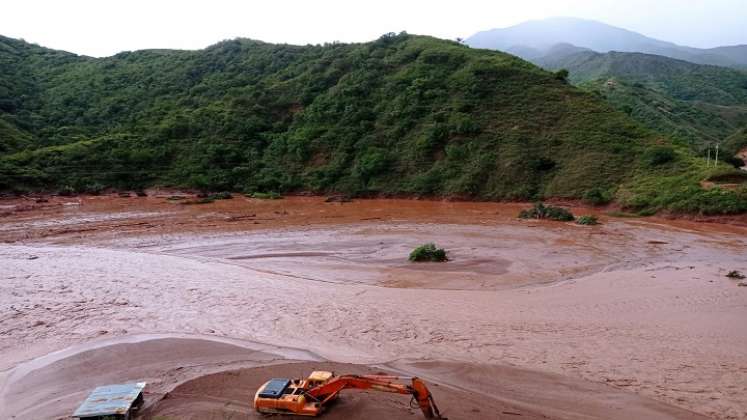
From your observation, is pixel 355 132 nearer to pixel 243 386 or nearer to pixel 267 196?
pixel 267 196

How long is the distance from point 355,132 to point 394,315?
31.1 metres

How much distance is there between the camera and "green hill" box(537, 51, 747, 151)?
6309 centimetres

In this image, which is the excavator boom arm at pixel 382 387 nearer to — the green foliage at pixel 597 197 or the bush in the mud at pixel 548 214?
the bush in the mud at pixel 548 214

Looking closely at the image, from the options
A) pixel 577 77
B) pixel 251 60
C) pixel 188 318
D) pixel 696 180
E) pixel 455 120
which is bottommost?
pixel 188 318

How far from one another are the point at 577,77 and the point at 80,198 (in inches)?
3833

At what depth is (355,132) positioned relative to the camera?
42.6 m

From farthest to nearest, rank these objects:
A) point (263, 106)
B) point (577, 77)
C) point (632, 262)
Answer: point (577, 77) < point (263, 106) < point (632, 262)

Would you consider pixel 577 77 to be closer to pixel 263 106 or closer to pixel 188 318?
pixel 263 106

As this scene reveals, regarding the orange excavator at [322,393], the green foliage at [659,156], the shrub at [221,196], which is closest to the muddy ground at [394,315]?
the orange excavator at [322,393]

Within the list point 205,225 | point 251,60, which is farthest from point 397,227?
point 251,60

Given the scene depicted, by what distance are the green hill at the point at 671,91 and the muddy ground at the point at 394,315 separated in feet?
117

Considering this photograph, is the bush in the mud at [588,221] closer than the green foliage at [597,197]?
Yes

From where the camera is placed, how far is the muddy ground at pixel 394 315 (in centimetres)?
872

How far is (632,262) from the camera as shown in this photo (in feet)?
59.0
